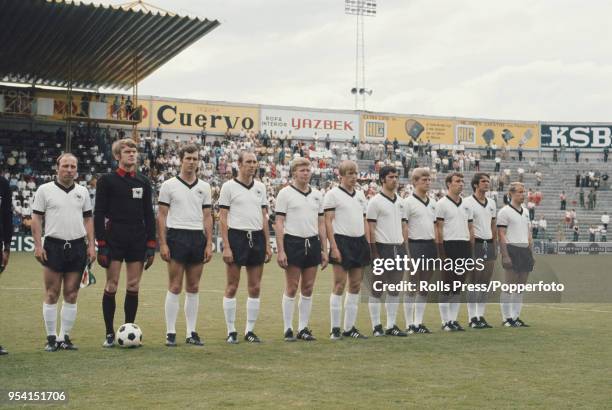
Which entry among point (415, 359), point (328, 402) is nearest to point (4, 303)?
point (415, 359)

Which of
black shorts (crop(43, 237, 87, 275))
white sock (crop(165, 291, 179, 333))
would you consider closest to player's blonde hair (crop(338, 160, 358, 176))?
white sock (crop(165, 291, 179, 333))

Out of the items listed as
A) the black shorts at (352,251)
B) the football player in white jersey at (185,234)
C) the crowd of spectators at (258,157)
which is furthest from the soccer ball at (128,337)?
the crowd of spectators at (258,157)

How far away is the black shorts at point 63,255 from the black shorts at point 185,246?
3.33 feet

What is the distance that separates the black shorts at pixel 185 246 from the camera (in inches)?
370

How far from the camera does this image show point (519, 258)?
1209 cm

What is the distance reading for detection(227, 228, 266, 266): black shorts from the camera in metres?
9.77

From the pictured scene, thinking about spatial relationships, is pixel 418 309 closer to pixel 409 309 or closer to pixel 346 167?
pixel 409 309

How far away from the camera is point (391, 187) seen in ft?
35.1

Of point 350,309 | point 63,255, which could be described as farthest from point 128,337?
point 350,309

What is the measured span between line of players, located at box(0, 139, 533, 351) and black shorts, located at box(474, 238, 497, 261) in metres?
0.01

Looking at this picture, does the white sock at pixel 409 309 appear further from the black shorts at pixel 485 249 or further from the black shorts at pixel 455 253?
the black shorts at pixel 485 249

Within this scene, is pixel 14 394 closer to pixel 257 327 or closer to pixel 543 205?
pixel 257 327

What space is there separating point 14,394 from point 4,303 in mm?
8074

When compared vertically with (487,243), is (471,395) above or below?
below
